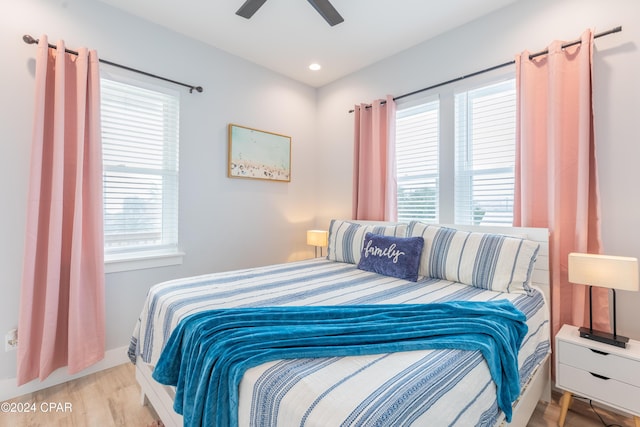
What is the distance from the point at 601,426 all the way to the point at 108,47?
403cm

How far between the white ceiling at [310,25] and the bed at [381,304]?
1.67 m

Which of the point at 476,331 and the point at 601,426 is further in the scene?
the point at 601,426

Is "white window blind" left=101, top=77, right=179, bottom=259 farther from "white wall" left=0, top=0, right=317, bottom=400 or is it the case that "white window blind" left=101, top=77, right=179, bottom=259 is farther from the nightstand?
the nightstand

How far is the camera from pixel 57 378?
2.11 m

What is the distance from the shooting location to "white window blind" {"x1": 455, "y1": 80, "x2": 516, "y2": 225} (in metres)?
2.35

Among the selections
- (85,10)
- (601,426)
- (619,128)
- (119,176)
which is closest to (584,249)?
(619,128)

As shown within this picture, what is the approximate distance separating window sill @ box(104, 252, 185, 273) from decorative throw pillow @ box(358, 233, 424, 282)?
160 centimetres

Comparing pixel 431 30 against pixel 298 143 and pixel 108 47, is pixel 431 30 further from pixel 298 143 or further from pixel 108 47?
pixel 108 47

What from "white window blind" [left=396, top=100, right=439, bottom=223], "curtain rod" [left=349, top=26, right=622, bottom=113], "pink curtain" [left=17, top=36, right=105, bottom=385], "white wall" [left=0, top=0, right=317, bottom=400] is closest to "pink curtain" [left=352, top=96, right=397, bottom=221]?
"white window blind" [left=396, top=100, right=439, bottom=223]

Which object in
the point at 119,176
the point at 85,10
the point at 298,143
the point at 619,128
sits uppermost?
the point at 85,10

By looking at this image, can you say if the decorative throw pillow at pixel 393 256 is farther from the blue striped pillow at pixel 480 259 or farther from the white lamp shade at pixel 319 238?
the white lamp shade at pixel 319 238

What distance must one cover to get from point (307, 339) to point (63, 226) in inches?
78.8

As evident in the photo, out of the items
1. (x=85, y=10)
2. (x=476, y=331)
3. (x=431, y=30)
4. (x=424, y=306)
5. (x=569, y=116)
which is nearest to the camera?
(x=476, y=331)

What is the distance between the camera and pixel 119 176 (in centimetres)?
241
